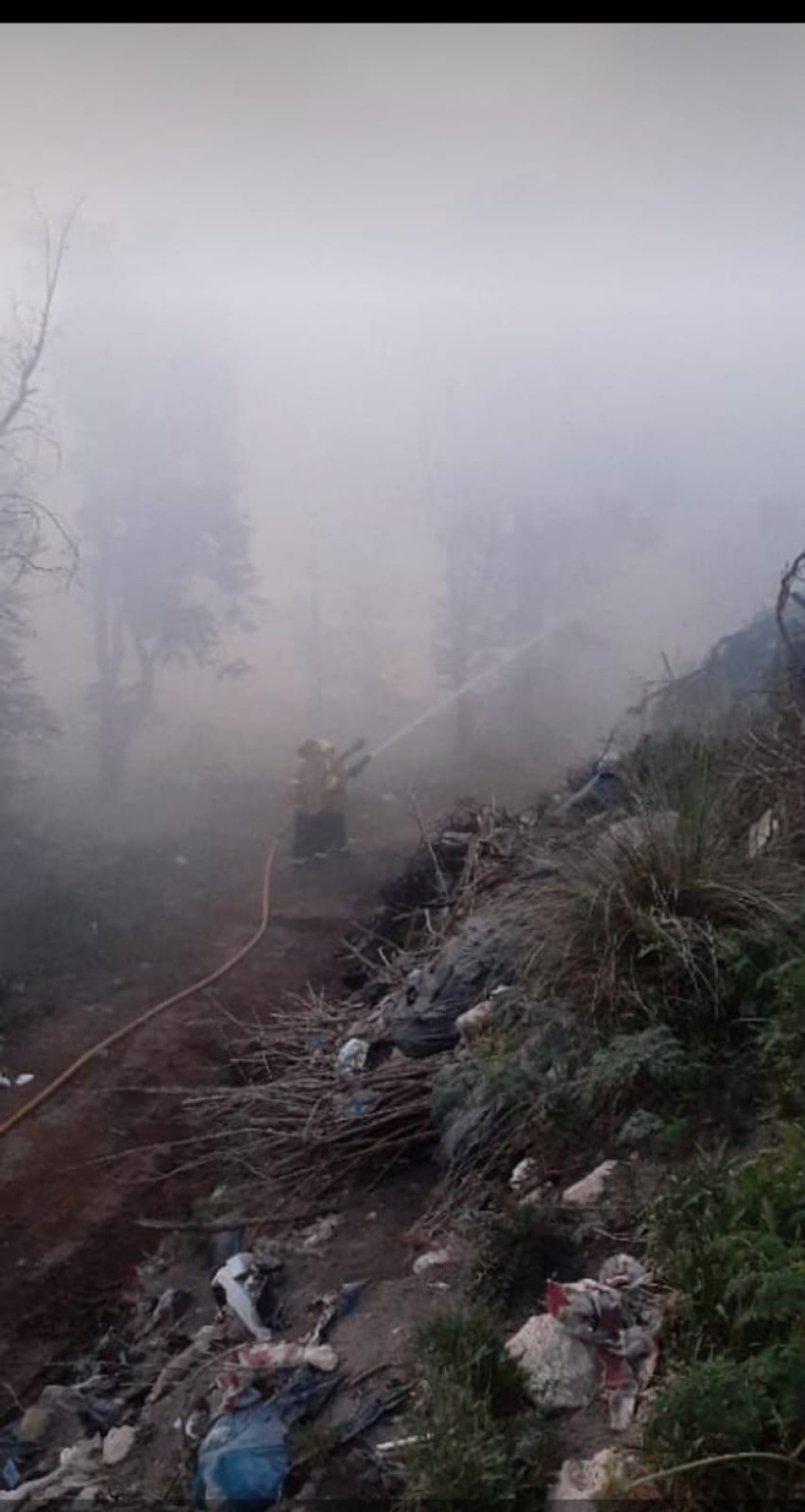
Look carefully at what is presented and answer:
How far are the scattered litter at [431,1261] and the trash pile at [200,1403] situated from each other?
232 millimetres

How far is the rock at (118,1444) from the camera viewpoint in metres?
3.72

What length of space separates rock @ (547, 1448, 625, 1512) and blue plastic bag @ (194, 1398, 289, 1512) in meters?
0.86

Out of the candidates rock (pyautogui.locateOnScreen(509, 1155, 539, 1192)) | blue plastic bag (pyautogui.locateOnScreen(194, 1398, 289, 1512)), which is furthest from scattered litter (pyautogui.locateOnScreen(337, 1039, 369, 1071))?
blue plastic bag (pyautogui.locateOnScreen(194, 1398, 289, 1512))

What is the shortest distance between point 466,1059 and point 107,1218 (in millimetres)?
2220

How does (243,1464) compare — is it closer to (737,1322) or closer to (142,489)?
(737,1322)

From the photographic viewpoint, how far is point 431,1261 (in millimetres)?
4125

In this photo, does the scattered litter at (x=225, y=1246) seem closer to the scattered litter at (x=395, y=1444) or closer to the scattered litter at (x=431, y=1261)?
the scattered litter at (x=431, y=1261)

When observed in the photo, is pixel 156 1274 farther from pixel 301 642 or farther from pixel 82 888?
pixel 301 642

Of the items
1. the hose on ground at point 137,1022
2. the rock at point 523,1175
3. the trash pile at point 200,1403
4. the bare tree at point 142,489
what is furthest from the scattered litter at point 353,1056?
the bare tree at point 142,489

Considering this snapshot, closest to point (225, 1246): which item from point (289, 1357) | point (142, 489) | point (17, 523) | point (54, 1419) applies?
point (54, 1419)

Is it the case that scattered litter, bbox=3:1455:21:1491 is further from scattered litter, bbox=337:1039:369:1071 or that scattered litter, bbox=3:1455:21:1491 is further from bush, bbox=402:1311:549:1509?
scattered litter, bbox=337:1039:369:1071

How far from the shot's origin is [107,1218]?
579 centimetres

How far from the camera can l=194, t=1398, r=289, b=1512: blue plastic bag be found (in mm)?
3096

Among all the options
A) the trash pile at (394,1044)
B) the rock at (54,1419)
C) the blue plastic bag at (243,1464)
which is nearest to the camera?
the blue plastic bag at (243,1464)
